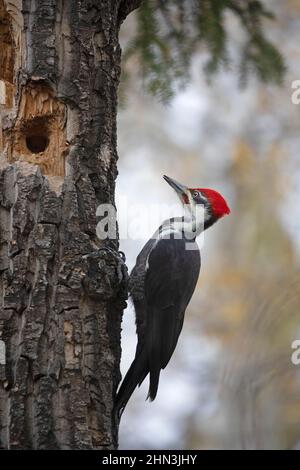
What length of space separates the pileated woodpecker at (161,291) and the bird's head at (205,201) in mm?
91

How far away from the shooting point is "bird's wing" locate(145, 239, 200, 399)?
4.46 m

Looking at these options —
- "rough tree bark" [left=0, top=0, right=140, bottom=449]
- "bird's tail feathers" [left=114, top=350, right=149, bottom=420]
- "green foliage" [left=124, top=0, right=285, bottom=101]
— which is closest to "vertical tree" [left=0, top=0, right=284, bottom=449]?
"rough tree bark" [left=0, top=0, right=140, bottom=449]

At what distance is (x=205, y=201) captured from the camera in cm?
559

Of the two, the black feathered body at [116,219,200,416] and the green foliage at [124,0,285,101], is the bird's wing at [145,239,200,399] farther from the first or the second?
the green foliage at [124,0,285,101]

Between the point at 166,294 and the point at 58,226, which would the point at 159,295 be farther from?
the point at 58,226

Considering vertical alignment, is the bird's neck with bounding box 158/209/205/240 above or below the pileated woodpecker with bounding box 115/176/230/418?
above

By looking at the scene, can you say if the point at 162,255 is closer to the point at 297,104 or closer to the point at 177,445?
the point at 177,445

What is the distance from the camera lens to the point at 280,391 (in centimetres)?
737

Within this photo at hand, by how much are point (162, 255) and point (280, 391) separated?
9.42 ft

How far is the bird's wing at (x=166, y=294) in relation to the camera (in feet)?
14.6

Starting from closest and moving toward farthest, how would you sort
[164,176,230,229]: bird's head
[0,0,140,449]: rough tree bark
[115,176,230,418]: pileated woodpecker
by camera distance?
[0,0,140,449]: rough tree bark → [115,176,230,418]: pileated woodpecker → [164,176,230,229]: bird's head

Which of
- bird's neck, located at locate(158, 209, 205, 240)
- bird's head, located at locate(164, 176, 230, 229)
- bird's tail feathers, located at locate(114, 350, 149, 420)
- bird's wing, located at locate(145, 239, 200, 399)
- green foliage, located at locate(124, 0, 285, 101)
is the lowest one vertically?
bird's tail feathers, located at locate(114, 350, 149, 420)

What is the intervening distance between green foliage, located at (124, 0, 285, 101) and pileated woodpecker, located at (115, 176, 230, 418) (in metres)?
0.93

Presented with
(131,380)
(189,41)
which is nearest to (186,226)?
(189,41)
